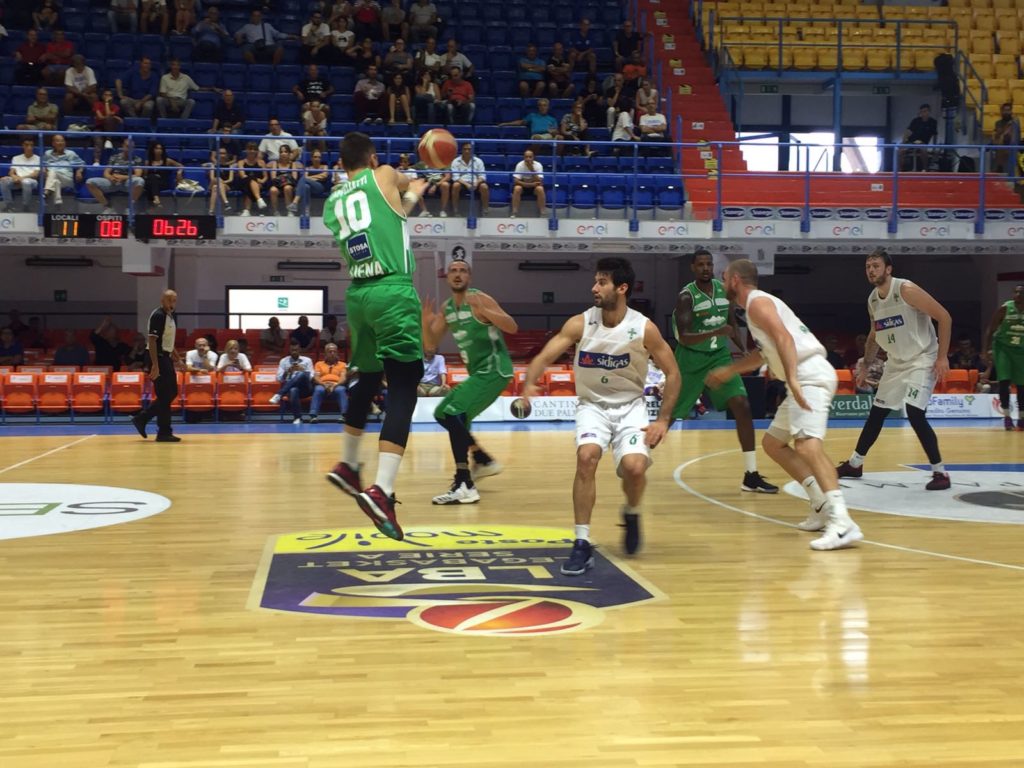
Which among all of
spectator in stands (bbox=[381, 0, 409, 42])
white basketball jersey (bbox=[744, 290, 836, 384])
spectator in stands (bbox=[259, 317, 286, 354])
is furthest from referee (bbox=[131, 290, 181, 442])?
spectator in stands (bbox=[381, 0, 409, 42])

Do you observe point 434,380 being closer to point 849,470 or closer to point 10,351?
point 10,351

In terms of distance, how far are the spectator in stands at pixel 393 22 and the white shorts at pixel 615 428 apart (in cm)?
1778

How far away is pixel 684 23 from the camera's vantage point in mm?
25125

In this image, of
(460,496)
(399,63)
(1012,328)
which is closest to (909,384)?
(460,496)

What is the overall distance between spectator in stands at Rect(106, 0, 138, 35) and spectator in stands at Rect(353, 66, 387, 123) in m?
5.13

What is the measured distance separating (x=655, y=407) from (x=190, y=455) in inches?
281

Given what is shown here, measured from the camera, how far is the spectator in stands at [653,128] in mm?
20156

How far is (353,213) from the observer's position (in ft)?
17.7

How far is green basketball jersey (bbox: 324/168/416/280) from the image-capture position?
5375 mm

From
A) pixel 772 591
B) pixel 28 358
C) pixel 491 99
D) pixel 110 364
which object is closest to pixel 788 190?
pixel 491 99

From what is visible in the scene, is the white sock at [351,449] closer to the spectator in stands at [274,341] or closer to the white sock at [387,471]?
the white sock at [387,471]

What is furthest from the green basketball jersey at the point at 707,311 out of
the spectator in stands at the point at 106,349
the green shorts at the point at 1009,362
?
the spectator in stands at the point at 106,349

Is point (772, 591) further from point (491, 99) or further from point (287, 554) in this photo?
point (491, 99)

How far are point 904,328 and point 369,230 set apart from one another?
5105mm
